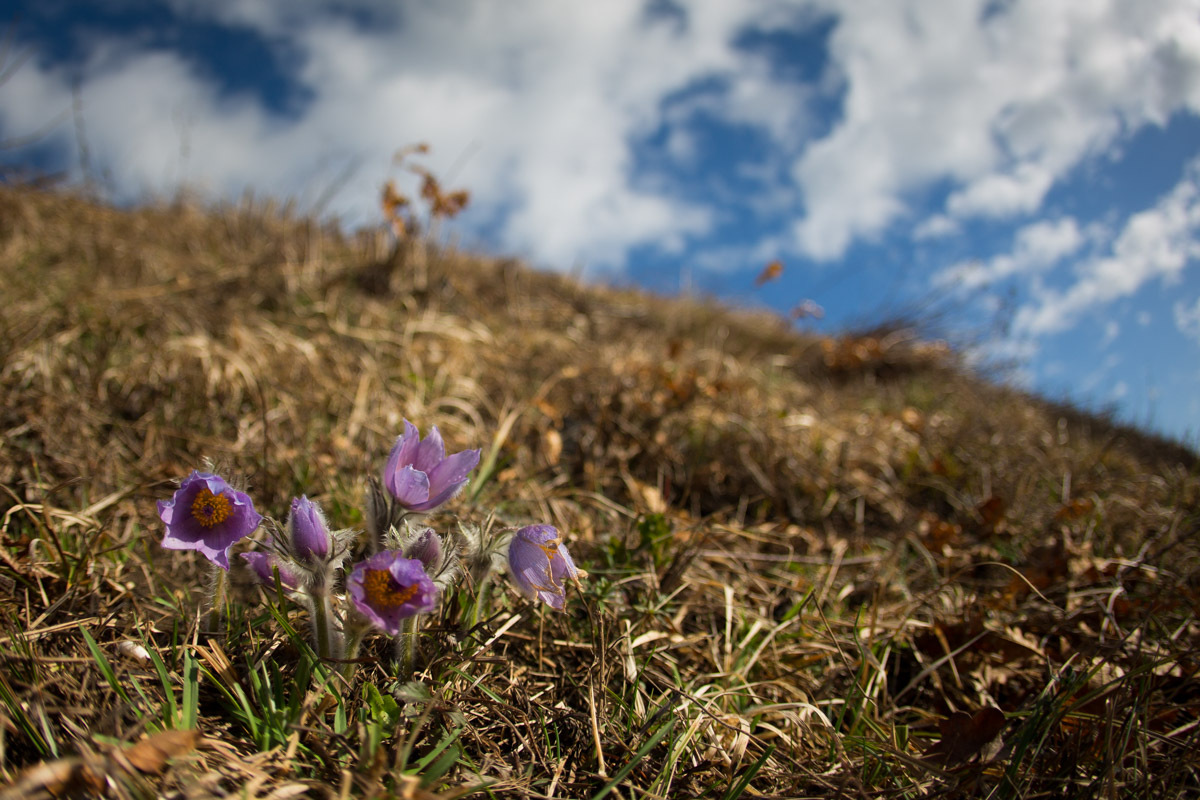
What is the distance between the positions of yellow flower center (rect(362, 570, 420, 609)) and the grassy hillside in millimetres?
213

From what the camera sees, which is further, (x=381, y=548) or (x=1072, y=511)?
(x=1072, y=511)

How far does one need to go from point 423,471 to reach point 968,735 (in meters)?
1.25

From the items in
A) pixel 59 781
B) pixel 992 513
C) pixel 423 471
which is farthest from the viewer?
pixel 992 513

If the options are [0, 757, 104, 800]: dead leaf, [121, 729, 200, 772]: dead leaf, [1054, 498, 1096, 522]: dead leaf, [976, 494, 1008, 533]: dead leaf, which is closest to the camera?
[0, 757, 104, 800]: dead leaf

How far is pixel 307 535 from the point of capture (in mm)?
1151

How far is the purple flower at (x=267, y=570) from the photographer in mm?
1271

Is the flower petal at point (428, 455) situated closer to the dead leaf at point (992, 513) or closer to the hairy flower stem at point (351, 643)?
the hairy flower stem at point (351, 643)

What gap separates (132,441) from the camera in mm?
2416

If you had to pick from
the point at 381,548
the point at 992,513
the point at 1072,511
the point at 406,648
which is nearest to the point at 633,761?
the point at 406,648

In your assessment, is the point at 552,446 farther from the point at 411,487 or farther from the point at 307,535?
the point at 307,535

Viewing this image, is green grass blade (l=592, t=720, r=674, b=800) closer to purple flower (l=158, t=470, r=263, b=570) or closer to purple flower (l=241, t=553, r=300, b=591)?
purple flower (l=241, t=553, r=300, b=591)

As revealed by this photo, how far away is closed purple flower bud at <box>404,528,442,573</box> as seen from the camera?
1174mm

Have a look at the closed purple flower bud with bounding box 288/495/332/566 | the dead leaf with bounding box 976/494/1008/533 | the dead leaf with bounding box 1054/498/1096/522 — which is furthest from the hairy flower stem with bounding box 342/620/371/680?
the dead leaf with bounding box 1054/498/1096/522

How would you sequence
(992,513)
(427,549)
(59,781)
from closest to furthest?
(59,781)
(427,549)
(992,513)
